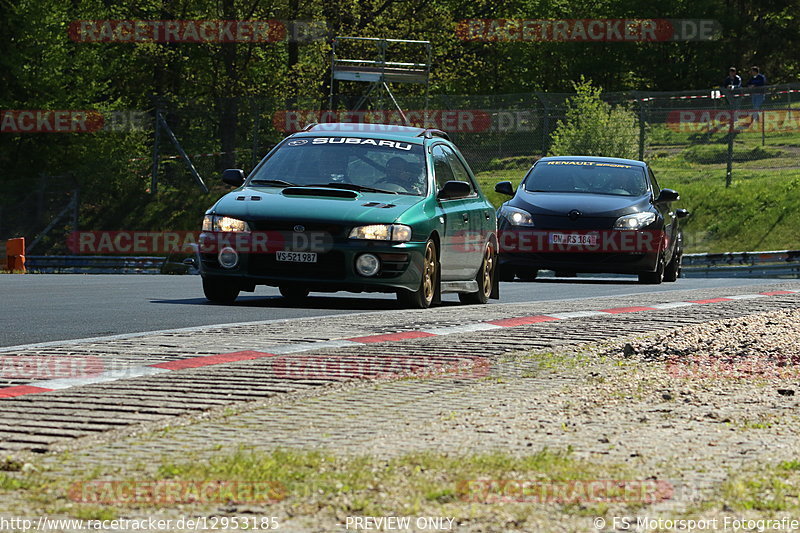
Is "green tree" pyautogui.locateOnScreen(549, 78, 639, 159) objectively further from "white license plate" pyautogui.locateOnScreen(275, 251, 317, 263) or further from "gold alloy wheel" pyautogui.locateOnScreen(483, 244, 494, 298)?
"white license plate" pyautogui.locateOnScreen(275, 251, 317, 263)

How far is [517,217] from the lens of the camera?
1897 cm

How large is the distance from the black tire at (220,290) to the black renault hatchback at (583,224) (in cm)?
599

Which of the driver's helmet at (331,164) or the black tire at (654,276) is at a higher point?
the driver's helmet at (331,164)

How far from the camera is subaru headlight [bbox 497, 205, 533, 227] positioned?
18.9 meters

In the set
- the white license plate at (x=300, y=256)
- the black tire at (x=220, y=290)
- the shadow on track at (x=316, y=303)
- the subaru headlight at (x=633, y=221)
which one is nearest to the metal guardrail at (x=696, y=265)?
the subaru headlight at (x=633, y=221)

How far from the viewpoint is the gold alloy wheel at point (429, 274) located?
13205mm

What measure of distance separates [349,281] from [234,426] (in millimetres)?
6477

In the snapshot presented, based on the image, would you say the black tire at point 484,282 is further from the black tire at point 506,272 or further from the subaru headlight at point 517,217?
the black tire at point 506,272

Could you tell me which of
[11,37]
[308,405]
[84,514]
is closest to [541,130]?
[11,37]

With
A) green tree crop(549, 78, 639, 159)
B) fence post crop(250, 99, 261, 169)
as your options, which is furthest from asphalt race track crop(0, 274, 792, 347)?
fence post crop(250, 99, 261, 169)

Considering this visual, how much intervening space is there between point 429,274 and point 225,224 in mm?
1926

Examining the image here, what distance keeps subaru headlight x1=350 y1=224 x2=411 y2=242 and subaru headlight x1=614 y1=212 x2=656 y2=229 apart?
6702 mm

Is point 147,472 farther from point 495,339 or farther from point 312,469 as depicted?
point 495,339

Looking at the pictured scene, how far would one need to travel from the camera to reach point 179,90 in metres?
54.5
